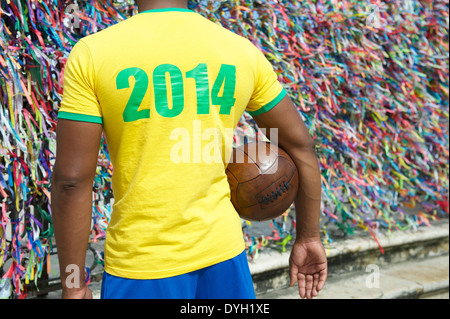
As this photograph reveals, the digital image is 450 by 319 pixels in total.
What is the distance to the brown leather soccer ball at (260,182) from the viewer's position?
7.47 feet

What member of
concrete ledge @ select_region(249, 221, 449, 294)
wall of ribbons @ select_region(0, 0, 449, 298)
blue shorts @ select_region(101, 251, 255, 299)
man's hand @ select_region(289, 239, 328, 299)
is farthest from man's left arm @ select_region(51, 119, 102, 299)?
concrete ledge @ select_region(249, 221, 449, 294)

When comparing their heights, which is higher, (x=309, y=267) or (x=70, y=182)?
(x=70, y=182)

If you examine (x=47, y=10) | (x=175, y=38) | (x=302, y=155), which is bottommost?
(x=302, y=155)

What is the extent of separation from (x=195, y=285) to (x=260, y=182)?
640mm

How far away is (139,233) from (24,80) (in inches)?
68.4

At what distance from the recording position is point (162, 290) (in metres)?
1.77

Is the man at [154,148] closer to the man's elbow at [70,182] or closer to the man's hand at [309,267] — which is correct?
the man's elbow at [70,182]

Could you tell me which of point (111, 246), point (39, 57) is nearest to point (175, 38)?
point (111, 246)

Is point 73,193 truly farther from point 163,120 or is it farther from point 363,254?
point 363,254

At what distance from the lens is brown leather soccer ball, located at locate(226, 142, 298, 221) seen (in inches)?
89.6

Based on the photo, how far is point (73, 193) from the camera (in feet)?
5.68

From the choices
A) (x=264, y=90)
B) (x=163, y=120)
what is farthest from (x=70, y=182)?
(x=264, y=90)

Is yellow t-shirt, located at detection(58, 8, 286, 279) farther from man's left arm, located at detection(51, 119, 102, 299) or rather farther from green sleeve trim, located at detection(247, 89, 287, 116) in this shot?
green sleeve trim, located at detection(247, 89, 287, 116)

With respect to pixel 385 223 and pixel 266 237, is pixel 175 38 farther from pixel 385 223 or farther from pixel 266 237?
pixel 385 223
